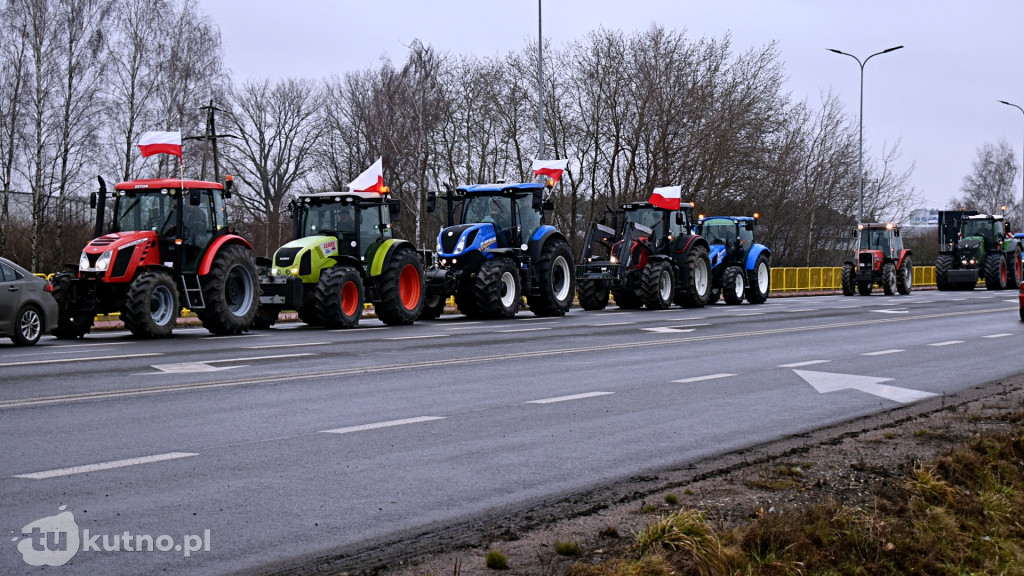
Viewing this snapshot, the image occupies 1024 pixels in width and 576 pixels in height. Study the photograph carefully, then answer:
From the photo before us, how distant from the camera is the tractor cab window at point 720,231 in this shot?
121ft

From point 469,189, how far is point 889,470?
19767mm

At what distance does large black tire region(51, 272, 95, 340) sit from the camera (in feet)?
61.1

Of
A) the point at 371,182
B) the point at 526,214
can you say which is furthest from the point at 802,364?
the point at 526,214

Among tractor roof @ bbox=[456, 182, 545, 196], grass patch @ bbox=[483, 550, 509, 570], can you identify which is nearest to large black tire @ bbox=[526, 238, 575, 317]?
tractor roof @ bbox=[456, 182, 545, 196]

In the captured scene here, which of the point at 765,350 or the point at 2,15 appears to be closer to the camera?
the point at 765,350

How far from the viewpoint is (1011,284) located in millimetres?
52562

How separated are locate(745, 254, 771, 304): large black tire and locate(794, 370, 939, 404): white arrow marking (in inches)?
913

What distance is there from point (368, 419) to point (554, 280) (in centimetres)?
1765

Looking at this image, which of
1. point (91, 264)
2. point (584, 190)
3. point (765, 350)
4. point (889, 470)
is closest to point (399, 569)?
point (889, 470)

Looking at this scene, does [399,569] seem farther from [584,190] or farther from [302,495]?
[584,190]

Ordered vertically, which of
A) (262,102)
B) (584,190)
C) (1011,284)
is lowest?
(1011,284)

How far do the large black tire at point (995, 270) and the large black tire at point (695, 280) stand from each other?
2164 cm

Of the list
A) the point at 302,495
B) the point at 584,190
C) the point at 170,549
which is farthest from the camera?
the point at 584,190

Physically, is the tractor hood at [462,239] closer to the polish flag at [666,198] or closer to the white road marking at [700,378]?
the polish flag at [666,198]
